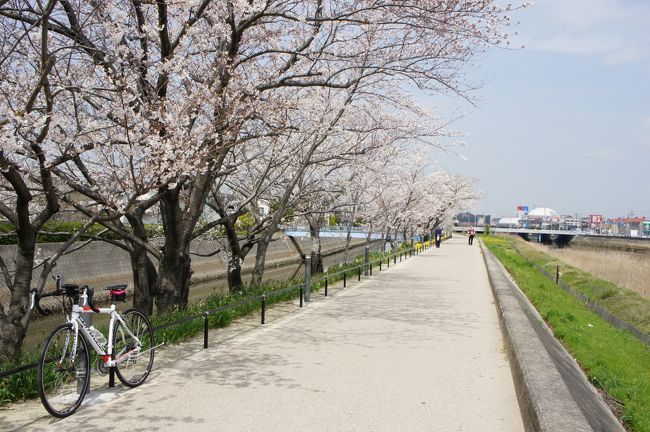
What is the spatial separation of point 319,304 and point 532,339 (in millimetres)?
5790

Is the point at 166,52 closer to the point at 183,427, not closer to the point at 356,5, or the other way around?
the point at 356,5

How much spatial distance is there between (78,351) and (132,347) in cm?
89

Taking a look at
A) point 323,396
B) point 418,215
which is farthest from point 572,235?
point 323,396

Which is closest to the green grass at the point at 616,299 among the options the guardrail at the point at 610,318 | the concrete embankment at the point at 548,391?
the guardrail at the point at 610,318

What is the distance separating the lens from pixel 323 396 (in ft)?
18.4

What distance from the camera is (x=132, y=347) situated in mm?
5969

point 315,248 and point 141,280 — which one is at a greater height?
point 315,248

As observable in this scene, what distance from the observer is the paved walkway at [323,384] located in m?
4.83

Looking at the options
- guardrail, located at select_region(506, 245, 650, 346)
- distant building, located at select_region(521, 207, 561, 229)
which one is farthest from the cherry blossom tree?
distant building, located at select_region(521, 207, 561, 229)

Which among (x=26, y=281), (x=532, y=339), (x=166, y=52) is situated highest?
(x=166, y=52)

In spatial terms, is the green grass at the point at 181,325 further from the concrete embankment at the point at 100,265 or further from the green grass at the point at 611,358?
the green grass at the point at 611,358

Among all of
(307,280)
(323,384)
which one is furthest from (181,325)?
(307,280)

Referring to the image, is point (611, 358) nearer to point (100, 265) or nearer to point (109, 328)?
point (109, 328)

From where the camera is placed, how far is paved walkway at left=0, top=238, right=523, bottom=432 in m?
4.83
